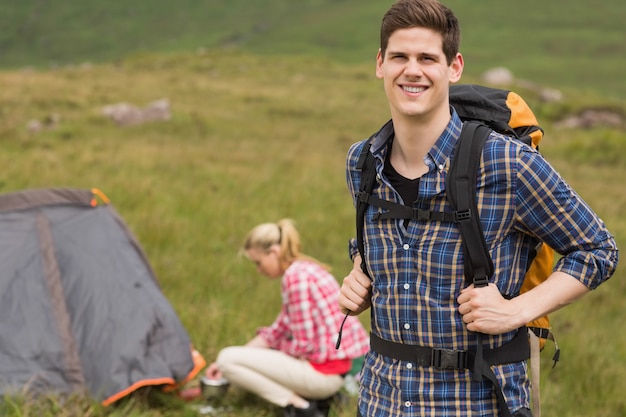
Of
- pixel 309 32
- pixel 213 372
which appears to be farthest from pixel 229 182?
pixel 309 32

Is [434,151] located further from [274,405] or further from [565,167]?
[565,167]

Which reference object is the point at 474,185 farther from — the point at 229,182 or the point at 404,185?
the point at 229,182

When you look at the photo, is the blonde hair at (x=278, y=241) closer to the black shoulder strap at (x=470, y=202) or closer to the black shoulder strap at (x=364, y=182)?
the black shoulder strap at (x=364, y=182)

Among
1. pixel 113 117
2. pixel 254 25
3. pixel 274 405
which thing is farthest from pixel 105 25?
pixel 274 405

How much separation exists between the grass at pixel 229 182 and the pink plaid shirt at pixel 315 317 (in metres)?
0.41

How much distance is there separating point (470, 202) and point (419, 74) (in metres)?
0.40

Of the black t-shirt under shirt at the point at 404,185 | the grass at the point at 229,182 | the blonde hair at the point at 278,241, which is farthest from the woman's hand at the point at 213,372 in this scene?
the black t-shirt under shirt at the point at 404,185

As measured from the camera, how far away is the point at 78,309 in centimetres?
552

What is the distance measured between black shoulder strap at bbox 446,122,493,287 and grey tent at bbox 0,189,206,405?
3177mm

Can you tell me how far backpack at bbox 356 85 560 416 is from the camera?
2.53 meters

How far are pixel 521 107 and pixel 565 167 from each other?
1379 centimetres

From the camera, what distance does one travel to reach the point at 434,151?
8.57 feet

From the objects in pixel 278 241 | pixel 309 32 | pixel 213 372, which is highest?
pixel 309 32

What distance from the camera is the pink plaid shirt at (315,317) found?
530cm
